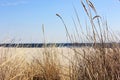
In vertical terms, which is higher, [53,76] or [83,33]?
[83,33]

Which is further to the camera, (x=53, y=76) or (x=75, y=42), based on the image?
(x=53, y=76)

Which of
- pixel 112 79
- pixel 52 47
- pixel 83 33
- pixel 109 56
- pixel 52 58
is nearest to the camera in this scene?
pixel 112 79

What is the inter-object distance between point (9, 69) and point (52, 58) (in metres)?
0.89

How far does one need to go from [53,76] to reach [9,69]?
562mm

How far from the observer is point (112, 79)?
2.57m

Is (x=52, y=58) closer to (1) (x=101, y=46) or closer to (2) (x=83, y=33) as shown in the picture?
(2) (x=83, y=33)

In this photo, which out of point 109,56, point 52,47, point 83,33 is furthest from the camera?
point 52,47

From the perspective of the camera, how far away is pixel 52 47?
4.57 meters

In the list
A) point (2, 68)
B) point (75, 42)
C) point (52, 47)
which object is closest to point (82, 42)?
point (75, 42)

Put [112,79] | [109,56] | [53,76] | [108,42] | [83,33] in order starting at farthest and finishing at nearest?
[53,76], [83,33], [108,42], [109,56], [112,79]

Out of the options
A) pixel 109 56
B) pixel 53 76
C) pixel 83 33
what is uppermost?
pixel 83 33

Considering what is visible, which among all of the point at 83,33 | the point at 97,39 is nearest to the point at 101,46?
the point at 97,39

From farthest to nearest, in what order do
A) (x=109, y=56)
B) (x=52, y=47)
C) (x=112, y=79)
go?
1. (x=52, y=47)
2. (x=109, y=56)
3. (x=112, y=79)

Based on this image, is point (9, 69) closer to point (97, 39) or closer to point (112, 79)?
point (97, 39)
